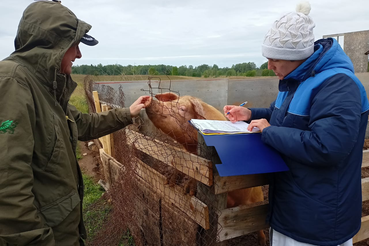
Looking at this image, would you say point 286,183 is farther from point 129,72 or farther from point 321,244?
point 129,72

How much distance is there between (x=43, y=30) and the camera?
5.68 ft

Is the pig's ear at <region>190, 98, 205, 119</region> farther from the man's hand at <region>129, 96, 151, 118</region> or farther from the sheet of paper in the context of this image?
the sheet of paper

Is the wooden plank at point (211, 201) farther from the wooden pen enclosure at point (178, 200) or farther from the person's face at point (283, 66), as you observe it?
the person's face at point (283, 66)

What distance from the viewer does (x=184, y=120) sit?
3.41 meters

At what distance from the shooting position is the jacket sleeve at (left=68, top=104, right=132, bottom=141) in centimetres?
276

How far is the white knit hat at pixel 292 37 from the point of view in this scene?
1791 mm

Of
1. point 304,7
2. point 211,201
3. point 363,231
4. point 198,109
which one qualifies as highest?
point 304,7

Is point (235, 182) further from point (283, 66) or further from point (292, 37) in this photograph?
point (292, 37)

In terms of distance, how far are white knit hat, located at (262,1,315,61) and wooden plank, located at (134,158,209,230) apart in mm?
1375

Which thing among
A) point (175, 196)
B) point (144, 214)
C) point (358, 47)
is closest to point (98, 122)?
point (175, 196)

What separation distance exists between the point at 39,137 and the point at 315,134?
165cm

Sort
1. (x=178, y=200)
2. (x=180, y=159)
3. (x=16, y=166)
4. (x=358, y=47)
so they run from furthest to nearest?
1. (x=358, y=47)
2. (x=178, y=200)
3. (x=180, y=159)
4. (x=16, y=166)

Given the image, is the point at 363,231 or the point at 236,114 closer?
the point at 236,114

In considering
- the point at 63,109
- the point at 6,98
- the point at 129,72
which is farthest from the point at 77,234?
the point at 129,72
